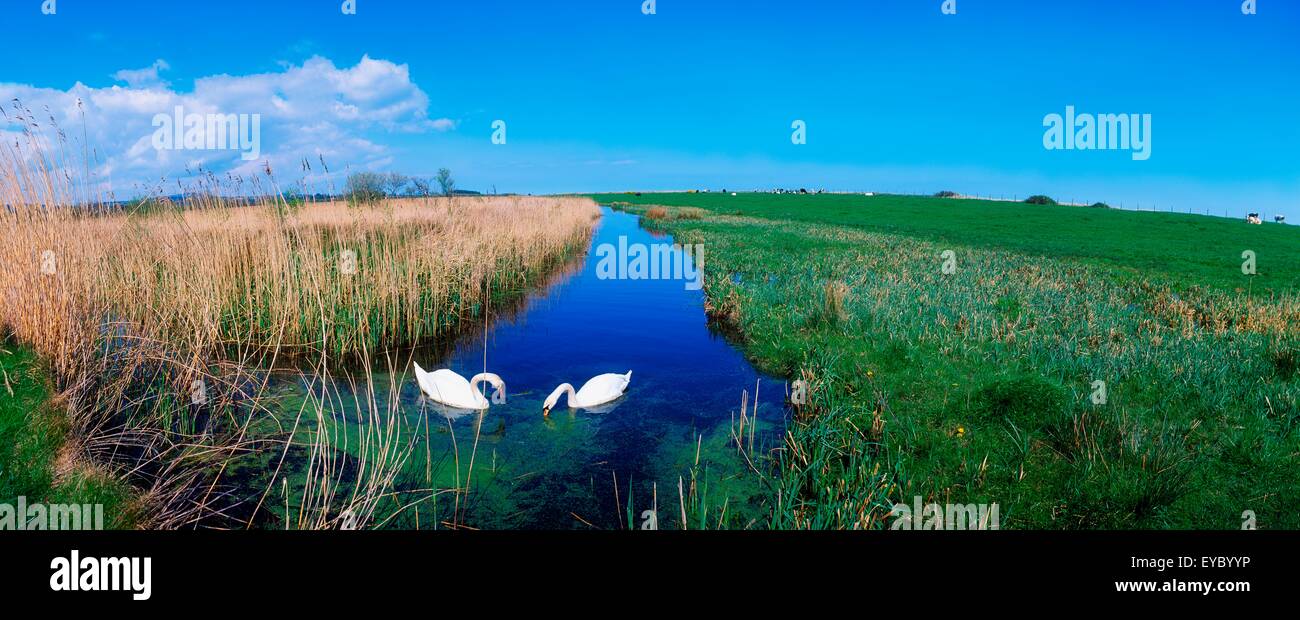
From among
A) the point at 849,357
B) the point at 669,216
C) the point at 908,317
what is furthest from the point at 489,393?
the point at 669,216

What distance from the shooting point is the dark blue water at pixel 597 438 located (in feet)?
17.3

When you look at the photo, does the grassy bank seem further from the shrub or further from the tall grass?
the shrub

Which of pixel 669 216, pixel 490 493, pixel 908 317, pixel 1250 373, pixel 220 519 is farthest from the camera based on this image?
pixel 669 216

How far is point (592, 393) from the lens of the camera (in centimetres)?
756

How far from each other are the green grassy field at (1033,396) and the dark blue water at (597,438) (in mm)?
626

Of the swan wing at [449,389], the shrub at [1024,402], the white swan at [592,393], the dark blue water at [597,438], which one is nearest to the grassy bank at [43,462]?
the dark blue water at [597,438]

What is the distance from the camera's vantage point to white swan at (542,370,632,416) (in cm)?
729

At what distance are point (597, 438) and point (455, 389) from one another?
1.99m

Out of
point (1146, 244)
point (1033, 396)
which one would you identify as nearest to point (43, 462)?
point (1033, 396)

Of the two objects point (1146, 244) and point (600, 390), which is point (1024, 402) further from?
point (1146, 244)

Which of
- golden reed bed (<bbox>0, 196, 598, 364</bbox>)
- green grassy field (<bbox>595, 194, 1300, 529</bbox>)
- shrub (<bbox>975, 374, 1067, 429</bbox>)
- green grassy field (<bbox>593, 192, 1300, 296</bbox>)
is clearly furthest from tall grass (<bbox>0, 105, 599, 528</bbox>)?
green grassy field (<bbox>593, 192, 1300, 296</bbox>)

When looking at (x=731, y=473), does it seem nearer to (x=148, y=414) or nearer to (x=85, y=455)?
(x=85, y=455)

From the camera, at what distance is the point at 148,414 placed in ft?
20.7

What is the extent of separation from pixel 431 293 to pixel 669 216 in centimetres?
3728
